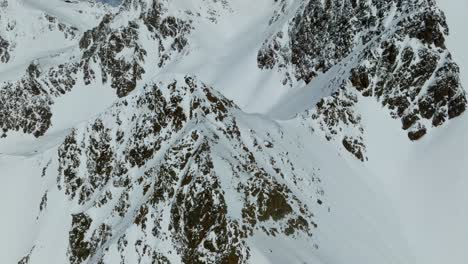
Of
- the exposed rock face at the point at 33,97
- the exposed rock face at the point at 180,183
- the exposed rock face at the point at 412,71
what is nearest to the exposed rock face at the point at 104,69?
the exposed rock face at the point at 33,97

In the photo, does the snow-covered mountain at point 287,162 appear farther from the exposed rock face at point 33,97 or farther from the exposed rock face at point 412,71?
the exposed rock face at point 33,97

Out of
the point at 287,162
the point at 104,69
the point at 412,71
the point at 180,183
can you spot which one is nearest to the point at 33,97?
the point at 104,69

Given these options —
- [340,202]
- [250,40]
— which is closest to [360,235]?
[340,202]

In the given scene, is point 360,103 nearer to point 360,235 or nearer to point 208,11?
point 360,235

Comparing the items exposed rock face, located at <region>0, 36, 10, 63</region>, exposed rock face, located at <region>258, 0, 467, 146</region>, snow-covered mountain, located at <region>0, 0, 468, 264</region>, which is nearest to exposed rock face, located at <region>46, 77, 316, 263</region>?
snow-covered mountain, located at <region>0, 0, 468, 264</region>

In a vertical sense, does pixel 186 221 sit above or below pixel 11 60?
below

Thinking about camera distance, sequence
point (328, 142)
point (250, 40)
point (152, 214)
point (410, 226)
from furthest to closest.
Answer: point (250, 40)
point (328, 142)
point (410, 226)
point (152, 214)
